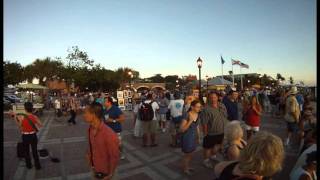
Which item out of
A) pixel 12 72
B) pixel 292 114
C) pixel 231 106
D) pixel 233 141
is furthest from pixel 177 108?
pixel 12 72

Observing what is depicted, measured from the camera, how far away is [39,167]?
8219 millimetres

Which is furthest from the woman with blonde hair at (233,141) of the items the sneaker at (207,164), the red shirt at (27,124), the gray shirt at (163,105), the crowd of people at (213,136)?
the gray shirt at (163,105)

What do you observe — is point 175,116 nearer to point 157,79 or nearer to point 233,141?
point 233,141

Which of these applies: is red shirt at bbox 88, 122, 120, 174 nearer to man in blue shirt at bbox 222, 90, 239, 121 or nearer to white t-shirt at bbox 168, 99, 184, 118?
man in blue shirt at bbox 222, 90, 239, 121

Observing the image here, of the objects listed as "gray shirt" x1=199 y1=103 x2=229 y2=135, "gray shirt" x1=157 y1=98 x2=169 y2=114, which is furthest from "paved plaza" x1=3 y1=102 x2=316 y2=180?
"gray shirt" x1=157 y1=98 x2=169 y2=114

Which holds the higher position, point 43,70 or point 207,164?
point 43,70

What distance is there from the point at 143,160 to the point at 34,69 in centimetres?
7191

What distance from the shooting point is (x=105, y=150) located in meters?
4.15

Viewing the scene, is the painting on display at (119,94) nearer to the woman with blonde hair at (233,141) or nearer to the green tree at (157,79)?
the woman with blonde hair at (233,141)

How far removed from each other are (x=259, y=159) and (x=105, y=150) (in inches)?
83.5

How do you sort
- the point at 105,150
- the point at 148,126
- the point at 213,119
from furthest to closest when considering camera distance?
the point at 148,126
the point at 213,119
the point at 105,150

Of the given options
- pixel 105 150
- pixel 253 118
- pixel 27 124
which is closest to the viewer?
pixel 105 150

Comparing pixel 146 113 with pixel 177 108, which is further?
pixel 177 108

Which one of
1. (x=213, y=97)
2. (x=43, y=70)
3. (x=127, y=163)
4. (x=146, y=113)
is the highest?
(x=43, y=70)
